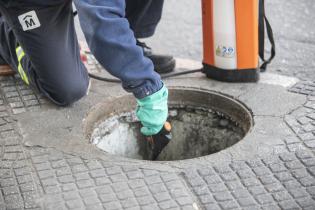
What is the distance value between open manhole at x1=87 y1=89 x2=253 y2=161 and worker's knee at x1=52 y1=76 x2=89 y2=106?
0.12 metres

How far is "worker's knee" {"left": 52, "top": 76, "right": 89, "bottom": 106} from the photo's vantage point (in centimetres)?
259

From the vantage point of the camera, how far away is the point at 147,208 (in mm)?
1867

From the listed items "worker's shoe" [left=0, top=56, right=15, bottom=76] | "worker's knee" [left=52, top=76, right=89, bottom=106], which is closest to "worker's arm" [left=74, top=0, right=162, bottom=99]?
"worker's knee" [left=52, top=76, right=89, bottom=106]

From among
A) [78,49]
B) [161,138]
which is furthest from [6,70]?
[161,138]

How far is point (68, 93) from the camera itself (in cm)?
258

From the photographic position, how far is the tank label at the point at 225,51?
2.70m

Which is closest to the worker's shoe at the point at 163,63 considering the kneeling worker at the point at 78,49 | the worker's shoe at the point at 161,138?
the kneeling worker at the point at 78,49

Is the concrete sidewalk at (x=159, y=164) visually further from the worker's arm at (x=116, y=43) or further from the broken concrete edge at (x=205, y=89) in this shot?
the worker's arm at (x=116, y=43)

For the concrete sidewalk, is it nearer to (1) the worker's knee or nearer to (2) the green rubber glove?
(1) the worker's knee

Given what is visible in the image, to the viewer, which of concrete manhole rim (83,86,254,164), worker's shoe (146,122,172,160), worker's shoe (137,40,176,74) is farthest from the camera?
worker's shoe (137,40,176,74)

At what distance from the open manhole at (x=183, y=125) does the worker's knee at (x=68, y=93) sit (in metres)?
0.12

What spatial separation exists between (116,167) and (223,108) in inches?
31.0

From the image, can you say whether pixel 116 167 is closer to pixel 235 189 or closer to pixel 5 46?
pixel 235 189

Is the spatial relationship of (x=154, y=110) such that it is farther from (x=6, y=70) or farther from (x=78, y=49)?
(x=6, y=70)
